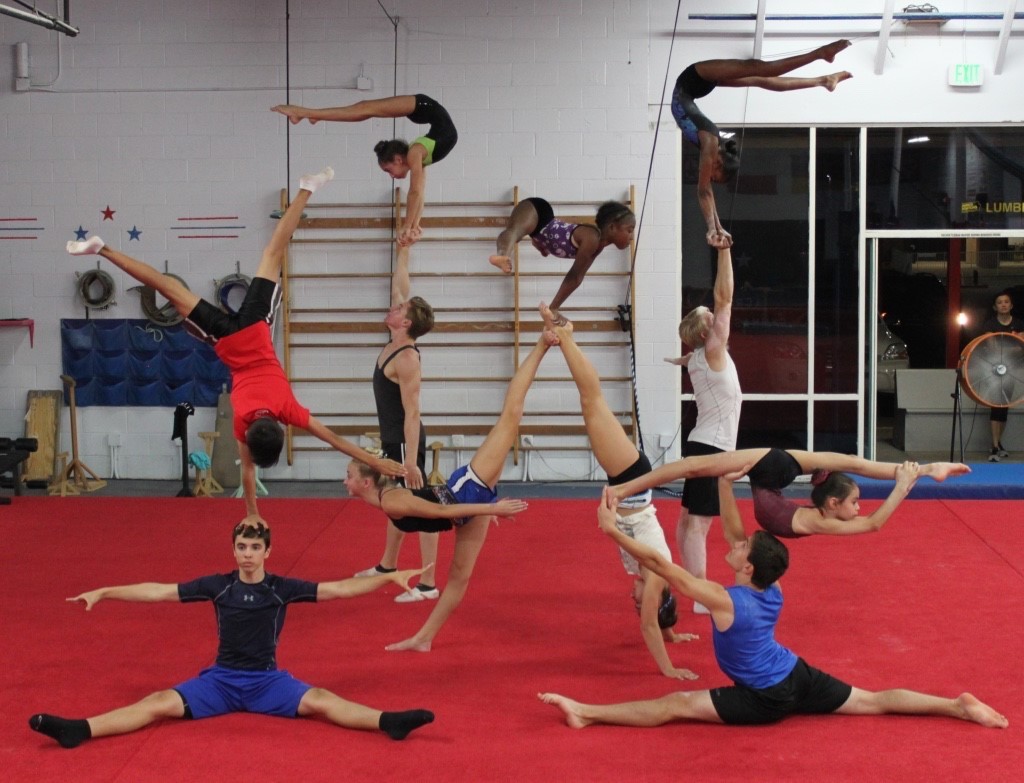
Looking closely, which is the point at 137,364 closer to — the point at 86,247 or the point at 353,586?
the point at 86,247

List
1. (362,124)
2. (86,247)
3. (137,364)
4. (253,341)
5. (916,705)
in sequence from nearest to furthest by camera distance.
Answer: (916,705) < (86,247) < (253,341) < (362,124) < (137,364)

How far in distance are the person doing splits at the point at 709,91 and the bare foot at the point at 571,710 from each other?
2093mm

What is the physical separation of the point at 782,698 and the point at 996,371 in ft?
20.9

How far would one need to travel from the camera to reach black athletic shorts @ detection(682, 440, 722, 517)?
5137 millimetres

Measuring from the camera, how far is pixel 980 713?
13.2 feet

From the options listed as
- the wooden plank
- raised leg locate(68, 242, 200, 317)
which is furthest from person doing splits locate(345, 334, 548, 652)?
the wooden plank

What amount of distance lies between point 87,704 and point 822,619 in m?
3.33

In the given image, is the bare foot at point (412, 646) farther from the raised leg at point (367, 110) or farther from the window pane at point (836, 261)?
the window pane at point (836, 261)

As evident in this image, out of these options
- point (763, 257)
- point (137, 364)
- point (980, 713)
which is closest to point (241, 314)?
point (980, 713)

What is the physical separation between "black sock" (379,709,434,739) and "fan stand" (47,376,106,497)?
235 inches

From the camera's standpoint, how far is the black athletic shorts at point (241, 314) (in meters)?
5.31

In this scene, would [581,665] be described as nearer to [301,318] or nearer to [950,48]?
[301,318]

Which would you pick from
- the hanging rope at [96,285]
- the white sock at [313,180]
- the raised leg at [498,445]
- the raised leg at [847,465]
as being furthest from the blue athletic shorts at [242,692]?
the hanging rope at [96,285]

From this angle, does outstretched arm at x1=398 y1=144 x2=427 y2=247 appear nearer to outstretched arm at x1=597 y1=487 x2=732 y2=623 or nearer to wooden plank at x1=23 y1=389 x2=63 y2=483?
outstretched arm at x1=597 y1=487 x2=732 y2=623
